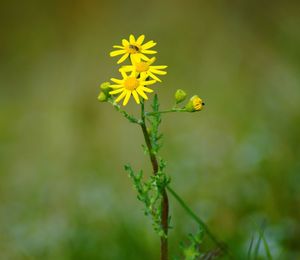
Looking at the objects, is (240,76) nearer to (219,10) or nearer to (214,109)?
(214,109)

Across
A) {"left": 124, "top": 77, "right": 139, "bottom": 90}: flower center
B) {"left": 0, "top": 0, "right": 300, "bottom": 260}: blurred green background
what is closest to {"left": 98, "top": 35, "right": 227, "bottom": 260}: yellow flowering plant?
{"left": 124, "top": 77, "right": 139, "bottom": 90}: flower center

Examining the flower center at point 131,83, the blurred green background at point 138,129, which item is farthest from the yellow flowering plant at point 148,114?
the blurred green background at point 138,129

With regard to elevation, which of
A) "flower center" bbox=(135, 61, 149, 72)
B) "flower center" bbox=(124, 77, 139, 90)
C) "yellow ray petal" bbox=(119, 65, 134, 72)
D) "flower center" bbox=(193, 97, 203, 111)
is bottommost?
"flower center" bbox=(193, 97, 203, 111)

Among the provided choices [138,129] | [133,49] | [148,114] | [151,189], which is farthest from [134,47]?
[138,129]

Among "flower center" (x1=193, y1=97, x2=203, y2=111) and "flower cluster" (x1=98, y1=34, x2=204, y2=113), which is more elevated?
"flower cluster" (x1=98, y1=34, x2=204, y2=113)

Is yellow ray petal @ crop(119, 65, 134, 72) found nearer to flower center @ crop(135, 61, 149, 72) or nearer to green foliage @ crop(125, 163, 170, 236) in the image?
flower center @ crop(135, 61, 149, 72)

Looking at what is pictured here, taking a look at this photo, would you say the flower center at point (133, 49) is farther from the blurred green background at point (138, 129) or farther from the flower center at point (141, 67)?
the blurred green background at point (138, 129)
